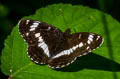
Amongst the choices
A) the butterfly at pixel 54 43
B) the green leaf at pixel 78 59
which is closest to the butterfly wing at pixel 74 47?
the butterfly at pixel 54 43

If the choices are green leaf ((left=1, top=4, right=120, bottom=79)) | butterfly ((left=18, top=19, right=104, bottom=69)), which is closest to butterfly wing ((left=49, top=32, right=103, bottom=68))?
butterfly ((left=18, top=19, right=104, bottom=69))

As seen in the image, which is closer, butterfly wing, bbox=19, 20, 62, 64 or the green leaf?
the green leaf

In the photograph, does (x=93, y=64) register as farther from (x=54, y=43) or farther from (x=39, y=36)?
(x=39, y=36)

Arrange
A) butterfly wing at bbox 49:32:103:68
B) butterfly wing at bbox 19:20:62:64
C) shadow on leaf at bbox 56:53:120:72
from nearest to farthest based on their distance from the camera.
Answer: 1. butterfly wing at bbox 49:32:103:68
2. shadow on leaf at bbox 56:53:120:72
3. butterfly wing at bbox 19:20:62:64

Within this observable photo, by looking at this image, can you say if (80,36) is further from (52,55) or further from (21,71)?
(21,71)

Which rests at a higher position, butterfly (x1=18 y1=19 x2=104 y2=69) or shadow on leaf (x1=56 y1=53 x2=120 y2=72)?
butterfly (x1=18 y1=19 x2=104 y2=69)

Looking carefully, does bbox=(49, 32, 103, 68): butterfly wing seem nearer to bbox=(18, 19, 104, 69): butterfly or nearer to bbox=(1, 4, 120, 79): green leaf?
bbox=(18, 19, 104, 69): butterfly

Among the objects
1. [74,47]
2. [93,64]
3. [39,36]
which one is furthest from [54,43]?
[93,64]

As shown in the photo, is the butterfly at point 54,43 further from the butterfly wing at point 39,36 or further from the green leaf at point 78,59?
the green leaf at point 78,59
